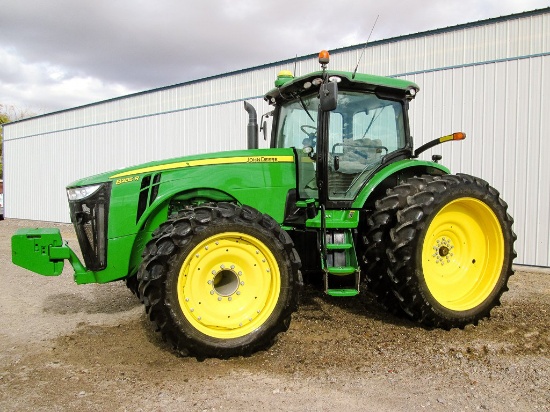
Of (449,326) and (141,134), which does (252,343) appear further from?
(141,134)

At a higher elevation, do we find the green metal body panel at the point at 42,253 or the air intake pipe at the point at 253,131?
the air intake pipe at the point at 253,131

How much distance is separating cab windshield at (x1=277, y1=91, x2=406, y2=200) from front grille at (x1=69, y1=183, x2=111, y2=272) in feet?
6.08

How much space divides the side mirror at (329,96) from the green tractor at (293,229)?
12 millimetres

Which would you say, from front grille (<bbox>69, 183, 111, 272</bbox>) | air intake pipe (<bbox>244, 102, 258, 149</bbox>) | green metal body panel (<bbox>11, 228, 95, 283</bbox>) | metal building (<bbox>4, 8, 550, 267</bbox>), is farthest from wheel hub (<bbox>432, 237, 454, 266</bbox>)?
green metal body panel (<bbox>11, 228, 95, 283</bbox>)

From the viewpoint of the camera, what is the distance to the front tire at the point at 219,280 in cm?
361

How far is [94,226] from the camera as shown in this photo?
163 inches

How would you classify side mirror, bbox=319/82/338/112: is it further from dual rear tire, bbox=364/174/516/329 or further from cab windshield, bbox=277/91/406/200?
dual rear tire, bbox=364/174/516/329

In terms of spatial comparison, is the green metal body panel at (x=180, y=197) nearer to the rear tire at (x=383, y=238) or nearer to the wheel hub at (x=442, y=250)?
the rear tire at (x=383, y=238)

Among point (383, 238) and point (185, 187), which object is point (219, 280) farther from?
point (383, 238)

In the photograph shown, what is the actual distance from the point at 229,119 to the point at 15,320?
8337 millimetres

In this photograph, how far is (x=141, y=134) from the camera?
1529cm

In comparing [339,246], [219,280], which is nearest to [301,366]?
[219,280]

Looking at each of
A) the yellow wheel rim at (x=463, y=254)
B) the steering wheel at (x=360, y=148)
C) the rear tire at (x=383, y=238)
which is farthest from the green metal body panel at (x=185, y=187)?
the yellow wheel rim at (x=463, y=254)

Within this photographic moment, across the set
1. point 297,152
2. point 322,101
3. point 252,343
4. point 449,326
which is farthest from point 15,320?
point 449,326
